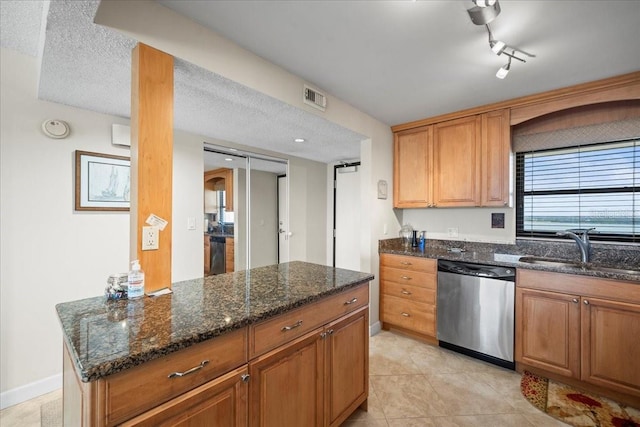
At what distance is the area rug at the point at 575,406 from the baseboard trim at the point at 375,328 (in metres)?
1.36

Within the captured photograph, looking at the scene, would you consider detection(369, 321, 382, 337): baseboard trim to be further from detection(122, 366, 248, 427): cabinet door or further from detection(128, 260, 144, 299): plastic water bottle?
detection(128, 260, 144, 299): plastic water bottle

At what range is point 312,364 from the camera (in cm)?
151

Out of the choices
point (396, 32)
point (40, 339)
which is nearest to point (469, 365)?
point (396, 32)

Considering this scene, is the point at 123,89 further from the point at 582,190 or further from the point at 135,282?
the point at 582,190

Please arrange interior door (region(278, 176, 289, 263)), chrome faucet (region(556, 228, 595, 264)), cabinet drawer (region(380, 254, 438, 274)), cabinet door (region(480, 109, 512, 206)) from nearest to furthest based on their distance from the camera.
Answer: chrome faucet (region(556, 228, 595, 264))
cabinet door (region(480, 109, 512, 206))
cabinet drawer (region(380, 254, 438, 274))
interior door (region(278, 176, 289, 263))

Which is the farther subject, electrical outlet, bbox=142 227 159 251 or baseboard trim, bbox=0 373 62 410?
baseboard trim, bbox=0 373 62 410

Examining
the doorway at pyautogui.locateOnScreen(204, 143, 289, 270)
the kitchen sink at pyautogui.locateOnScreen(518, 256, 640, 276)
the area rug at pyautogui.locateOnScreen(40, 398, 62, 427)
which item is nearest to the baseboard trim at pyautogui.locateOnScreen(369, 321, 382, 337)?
the kitchen sink at pyautogui.locateOnScreen(518, 256, 640, 276)

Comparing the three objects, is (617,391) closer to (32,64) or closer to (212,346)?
(212,346)

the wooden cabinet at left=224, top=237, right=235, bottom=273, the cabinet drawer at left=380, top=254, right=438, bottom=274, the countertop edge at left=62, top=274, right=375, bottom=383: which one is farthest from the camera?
the wooden cabinet at left=224, top=237, right=235, bottom=273

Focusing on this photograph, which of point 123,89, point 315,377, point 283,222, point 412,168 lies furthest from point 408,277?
point 123,89

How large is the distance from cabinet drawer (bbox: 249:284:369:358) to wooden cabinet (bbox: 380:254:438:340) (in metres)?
1.29

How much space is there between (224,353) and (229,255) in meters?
2.75

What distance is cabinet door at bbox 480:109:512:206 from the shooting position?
273 cm

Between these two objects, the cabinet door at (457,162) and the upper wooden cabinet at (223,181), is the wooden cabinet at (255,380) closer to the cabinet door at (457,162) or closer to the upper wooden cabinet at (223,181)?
the cabinet door at (457,162)
